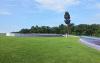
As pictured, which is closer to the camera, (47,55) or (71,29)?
(47,55)

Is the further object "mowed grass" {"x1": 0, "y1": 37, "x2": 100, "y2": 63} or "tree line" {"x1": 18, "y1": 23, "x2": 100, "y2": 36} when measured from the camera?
"tree line" {"x1": 18, "y1": 23, "x2": 100, "y2": 36}

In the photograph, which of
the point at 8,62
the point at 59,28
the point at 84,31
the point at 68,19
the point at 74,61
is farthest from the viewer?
the point at 59,28

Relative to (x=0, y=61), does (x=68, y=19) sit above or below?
above

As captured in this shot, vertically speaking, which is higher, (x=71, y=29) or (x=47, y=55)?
(x=71, y=29)

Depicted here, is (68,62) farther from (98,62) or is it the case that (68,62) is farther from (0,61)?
(0,61)

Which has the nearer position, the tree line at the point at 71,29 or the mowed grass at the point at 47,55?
the mowed grass at the point at 47,55

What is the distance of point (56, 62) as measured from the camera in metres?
16.5

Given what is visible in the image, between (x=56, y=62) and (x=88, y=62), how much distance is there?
7.36 feet

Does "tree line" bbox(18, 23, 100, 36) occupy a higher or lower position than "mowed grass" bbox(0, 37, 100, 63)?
higher

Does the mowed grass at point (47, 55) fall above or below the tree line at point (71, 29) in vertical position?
below

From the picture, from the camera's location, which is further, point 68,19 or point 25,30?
point 25,30

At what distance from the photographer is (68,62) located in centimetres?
1675

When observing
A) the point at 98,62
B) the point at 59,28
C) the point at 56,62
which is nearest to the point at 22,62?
the point at 56,62

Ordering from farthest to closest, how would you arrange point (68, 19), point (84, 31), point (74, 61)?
1. point (84, 31)
2. point (68, 19)
3. point (74, 61)
